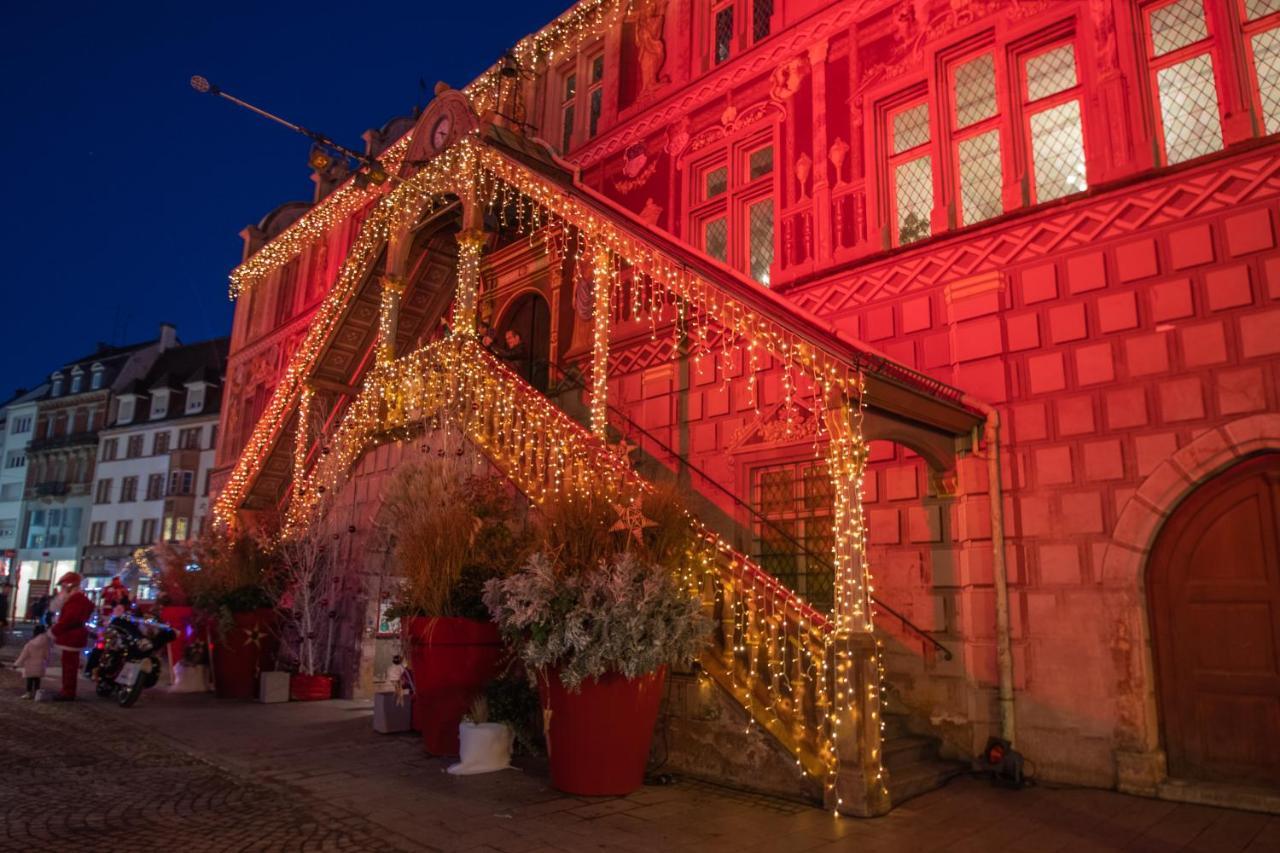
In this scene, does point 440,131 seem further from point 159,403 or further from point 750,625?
point 159,403

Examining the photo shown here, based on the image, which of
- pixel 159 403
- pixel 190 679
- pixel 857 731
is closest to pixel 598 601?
pixel 857 731

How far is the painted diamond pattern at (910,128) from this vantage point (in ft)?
32.6

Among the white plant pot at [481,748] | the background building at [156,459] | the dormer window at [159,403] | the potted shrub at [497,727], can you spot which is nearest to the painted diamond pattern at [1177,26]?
the potted shrub at [497,727]

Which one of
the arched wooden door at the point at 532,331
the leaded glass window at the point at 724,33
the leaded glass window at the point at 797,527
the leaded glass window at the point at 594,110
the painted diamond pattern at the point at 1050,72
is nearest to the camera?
the painted diamond pattern at the point at 1050,72

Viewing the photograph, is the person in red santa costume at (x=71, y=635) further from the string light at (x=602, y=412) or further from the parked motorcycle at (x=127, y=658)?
the string light at (x=602, y=412)

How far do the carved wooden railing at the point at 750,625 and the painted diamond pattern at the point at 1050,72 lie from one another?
5.99 m

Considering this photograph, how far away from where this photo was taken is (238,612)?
1246 centimetres

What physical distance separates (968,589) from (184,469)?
44.1 metres

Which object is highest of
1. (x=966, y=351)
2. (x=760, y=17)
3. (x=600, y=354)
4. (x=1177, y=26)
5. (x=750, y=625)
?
(x=760, y=17)

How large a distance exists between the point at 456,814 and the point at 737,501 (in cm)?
549

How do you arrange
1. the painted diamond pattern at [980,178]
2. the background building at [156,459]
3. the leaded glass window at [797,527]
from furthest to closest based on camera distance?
the background building at [156,459]
the leaded glass window at [797,527]
the painted diamond pattern at [980,178]

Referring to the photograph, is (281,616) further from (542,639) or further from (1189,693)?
(1189,693)

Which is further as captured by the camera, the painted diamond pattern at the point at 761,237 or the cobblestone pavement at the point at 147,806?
the painted diamond pattern at the point at 761,237

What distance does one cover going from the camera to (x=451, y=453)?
34.7ft
